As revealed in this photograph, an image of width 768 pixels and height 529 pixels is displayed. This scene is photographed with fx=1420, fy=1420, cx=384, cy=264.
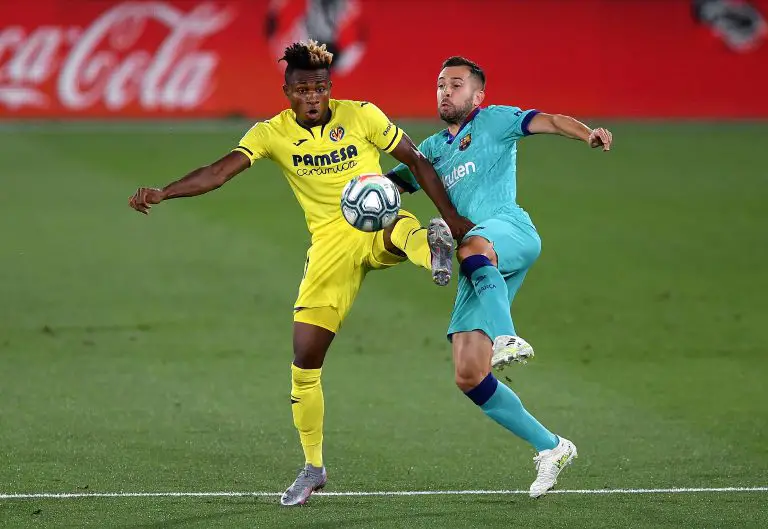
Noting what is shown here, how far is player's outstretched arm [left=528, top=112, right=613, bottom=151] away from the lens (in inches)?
287

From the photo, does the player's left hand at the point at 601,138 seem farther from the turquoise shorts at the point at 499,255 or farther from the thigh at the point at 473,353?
the thigh at the point at 473,353

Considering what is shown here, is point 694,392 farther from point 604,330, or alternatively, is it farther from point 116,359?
point 116,359

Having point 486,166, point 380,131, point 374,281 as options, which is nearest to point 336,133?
point 380,131

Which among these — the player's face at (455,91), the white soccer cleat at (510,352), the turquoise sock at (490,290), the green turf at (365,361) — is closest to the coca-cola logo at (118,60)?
the green turf at (365,361)

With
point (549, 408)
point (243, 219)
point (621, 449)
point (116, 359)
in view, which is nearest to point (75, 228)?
point (243, 219)

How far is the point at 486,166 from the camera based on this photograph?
317 inches

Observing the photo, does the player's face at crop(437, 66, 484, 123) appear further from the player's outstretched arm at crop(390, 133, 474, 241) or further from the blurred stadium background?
the blurred stadium background

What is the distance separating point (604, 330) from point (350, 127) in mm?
5438

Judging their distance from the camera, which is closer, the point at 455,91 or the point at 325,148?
the point at 325,148

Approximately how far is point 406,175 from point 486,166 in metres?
0.53

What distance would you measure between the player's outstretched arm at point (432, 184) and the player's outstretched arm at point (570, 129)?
623 mm

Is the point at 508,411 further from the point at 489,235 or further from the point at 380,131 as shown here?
the point at 380,131

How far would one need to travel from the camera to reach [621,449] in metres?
8.91

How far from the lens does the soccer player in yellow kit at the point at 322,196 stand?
25.2ft
